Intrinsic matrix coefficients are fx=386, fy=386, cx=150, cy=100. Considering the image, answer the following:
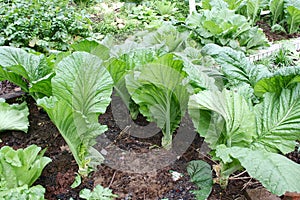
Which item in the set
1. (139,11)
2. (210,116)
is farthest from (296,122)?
(139,11)

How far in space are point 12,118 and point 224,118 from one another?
1.36 m

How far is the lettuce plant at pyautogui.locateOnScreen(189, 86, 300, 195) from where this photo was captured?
6.23 feet

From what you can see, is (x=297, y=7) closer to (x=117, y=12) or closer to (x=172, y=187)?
(x=117, y=12)

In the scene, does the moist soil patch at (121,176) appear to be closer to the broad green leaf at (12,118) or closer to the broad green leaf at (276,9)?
the broad green leaf at (12,118)

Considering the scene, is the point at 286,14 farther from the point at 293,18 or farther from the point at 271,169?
the point at 271,169

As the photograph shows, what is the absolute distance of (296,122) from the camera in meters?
2.02

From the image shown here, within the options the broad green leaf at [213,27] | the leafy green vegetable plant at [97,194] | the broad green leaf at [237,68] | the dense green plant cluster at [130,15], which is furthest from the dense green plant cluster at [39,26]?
the leafy green vegetable plant at [97,194]

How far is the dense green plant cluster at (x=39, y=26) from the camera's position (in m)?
3.62

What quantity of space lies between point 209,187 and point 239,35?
79.3 inches

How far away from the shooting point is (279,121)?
2.05 meters

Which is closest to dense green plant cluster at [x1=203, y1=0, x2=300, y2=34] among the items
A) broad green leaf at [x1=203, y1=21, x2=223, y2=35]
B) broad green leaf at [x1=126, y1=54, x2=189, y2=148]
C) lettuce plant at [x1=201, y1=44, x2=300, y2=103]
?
broad green leaf at [x1=203, y1=21, x2=223, y2=35]

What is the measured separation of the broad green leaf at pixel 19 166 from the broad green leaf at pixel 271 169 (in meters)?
0.98

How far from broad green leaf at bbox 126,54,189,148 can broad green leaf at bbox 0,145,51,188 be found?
0.64m

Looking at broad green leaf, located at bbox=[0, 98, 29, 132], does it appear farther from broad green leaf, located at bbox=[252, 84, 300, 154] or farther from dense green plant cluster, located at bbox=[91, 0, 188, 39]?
dense green plant cluster, located at bbox=[91, 0, 188, 39]
